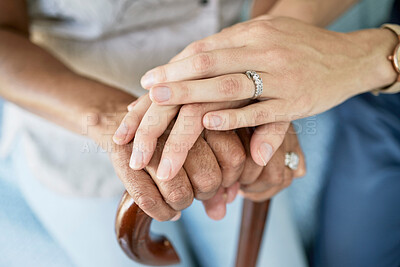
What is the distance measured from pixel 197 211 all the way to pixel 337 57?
44cm

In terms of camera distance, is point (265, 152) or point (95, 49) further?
point (95, 49)

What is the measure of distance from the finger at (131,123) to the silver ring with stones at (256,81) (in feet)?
0.46

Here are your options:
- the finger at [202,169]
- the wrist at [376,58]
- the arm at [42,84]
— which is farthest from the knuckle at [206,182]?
the wrist at [376,58]

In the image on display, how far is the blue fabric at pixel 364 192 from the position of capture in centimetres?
75

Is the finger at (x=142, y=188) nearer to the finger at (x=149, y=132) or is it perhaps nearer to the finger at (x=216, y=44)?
the finger at (x=149, y=132)

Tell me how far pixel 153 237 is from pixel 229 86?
0.24 meters

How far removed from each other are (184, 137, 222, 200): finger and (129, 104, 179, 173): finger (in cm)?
5

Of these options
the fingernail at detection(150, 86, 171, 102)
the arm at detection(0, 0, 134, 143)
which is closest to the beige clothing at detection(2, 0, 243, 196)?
the arm at detection(0, 0, 134, 143)

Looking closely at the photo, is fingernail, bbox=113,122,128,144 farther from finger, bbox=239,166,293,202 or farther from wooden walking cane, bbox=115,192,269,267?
finger, bbox=239,166,293,202

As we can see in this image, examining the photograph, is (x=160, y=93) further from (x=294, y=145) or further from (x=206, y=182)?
(x=294, y=145)

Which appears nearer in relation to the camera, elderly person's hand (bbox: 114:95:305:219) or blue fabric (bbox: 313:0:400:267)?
elderly person's hand (bbox: 114:95:305:219)

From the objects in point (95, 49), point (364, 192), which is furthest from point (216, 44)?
point (364, 192)

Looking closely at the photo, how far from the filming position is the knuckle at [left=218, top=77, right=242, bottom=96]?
1.46ft

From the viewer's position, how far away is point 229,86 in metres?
0.45
